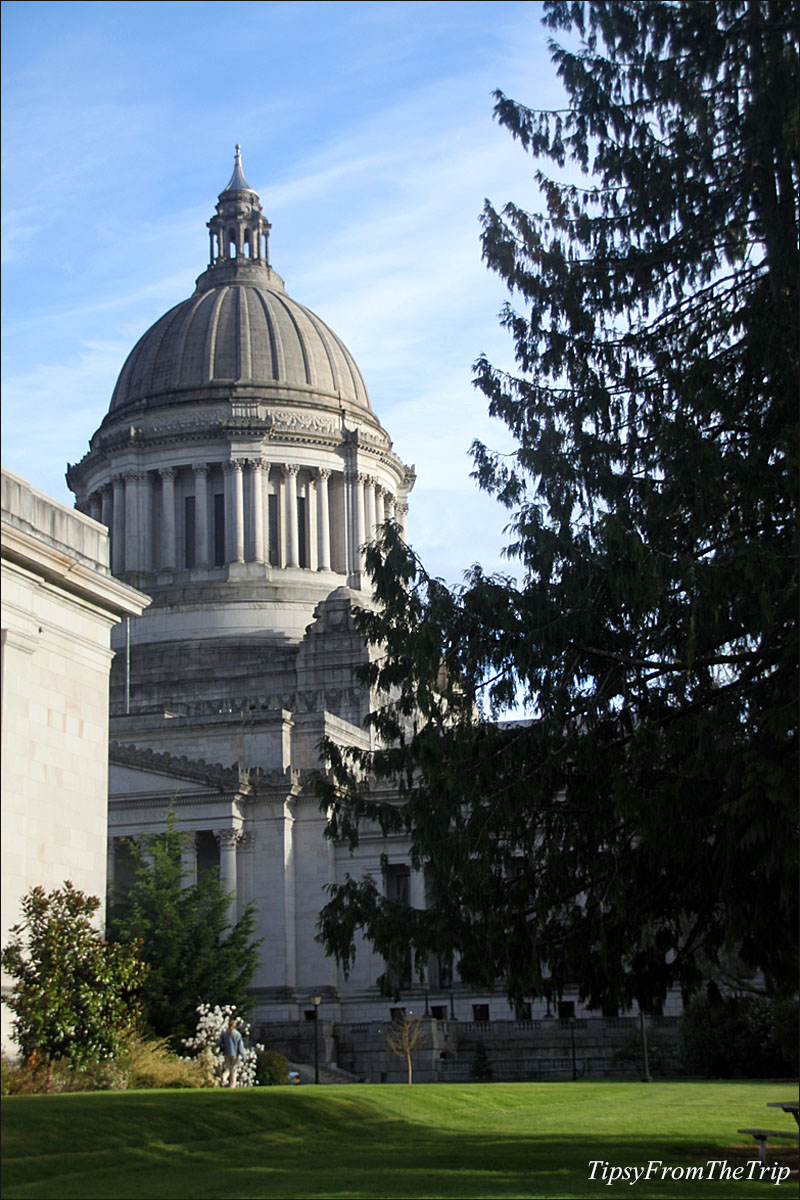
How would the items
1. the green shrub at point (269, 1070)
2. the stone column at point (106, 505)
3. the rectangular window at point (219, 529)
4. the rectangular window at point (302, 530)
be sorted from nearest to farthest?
the green shrub at point (269, 1070) → the rectangular window at point (219, 529) → the rectangular window at point (302, 530) → the stone column at point (106, 505)

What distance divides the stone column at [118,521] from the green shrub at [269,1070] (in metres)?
40.9

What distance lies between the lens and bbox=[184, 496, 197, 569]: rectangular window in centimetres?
7412

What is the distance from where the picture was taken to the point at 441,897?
20.6 m

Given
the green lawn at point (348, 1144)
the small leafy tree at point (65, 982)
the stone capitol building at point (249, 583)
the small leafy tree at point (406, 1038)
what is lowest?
the small leafy tree at point (406, 1038)

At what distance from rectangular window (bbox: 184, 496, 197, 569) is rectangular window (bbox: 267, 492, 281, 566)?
3777 millimetres

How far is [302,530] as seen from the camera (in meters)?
75.4

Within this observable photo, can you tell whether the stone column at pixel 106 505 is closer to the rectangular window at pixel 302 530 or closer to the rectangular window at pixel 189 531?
the rectangular window at pixel 189 531

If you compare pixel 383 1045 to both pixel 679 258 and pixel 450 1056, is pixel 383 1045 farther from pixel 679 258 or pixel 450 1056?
pixel 679 258

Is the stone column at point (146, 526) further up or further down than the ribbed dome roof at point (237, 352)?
further down

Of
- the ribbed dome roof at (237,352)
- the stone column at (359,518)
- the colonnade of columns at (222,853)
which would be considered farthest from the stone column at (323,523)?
the colonnade of columns at (222,853)

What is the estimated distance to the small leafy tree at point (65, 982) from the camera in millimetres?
23703

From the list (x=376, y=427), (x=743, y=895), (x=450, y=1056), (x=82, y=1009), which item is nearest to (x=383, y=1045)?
(x=450, y=1056)

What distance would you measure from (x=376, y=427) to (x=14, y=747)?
2171 inches

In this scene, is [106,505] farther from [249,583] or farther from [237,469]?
[249,583]
